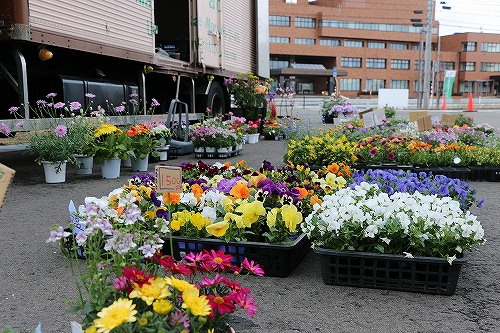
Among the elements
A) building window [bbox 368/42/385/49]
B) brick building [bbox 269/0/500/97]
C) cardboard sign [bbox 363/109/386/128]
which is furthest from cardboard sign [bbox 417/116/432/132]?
building window [bbox 368/42/385/49]

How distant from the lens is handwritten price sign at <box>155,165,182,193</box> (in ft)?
8.59

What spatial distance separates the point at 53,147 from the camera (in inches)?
279

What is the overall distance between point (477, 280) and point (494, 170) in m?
4.67

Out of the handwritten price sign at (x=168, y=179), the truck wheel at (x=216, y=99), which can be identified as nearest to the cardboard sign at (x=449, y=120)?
the truck wheel at (x=216, y=99)

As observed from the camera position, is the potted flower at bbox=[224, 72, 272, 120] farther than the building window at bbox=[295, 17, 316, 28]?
No

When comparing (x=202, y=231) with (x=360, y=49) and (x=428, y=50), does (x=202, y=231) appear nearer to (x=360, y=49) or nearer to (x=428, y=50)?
(x=428, y=50)

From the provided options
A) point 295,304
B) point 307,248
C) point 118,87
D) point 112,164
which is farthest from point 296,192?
point 118,87

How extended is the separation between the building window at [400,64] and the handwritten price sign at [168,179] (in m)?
84.0

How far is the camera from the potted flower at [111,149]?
7.61 metres

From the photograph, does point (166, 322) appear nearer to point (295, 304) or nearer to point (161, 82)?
point (295, 304)

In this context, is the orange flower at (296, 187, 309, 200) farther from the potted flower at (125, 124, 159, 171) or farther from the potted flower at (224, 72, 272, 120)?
the potted flower at (224, 72, 272, 120)

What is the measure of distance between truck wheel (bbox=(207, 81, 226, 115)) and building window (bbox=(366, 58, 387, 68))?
69.8 meters

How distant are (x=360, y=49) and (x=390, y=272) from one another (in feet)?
263

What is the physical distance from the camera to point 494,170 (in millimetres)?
7750
